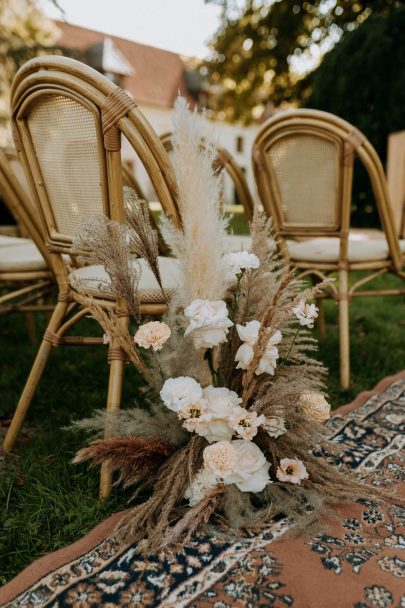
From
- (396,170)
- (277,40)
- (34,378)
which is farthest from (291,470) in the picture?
(277,40)

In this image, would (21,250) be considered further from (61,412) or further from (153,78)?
(153,78)

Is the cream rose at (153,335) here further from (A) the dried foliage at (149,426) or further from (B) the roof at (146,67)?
(B) the roof at (146,67)

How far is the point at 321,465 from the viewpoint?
1696 millimetres

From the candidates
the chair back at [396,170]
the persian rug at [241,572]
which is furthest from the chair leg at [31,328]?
the chair back at [396,170]

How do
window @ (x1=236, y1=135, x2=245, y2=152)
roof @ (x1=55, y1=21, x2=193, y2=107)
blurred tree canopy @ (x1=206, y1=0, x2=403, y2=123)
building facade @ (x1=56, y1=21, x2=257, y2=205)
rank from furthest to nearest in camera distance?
1. window @ (x1=236, y1=135, x2=245, y2=152)
2. roof @ (x1=55, y1=21, x2=193, y2=107)
3. building facade @ (x1=56, y1=21, x2=257, y2=205)
4. blurred tree canopy @ (x1=206, y1=0, x2=403, y2=123)

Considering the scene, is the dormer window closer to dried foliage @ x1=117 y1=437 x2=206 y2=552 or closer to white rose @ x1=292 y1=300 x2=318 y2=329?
white rose @ x1=292 y1=300 x2=318 y2=329

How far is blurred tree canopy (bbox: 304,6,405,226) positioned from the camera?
25.2 feet

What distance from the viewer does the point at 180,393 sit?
5.04 ft

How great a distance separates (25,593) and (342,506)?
35.8 inches

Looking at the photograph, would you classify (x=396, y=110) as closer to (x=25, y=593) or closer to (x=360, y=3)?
(x=360, y=3)

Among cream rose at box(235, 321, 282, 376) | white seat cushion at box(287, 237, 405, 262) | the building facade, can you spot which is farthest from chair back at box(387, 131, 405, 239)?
the building facade

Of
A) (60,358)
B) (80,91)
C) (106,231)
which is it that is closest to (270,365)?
(106,231)

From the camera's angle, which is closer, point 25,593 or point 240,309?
point 25,593

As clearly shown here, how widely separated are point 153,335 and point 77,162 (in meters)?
0.64
